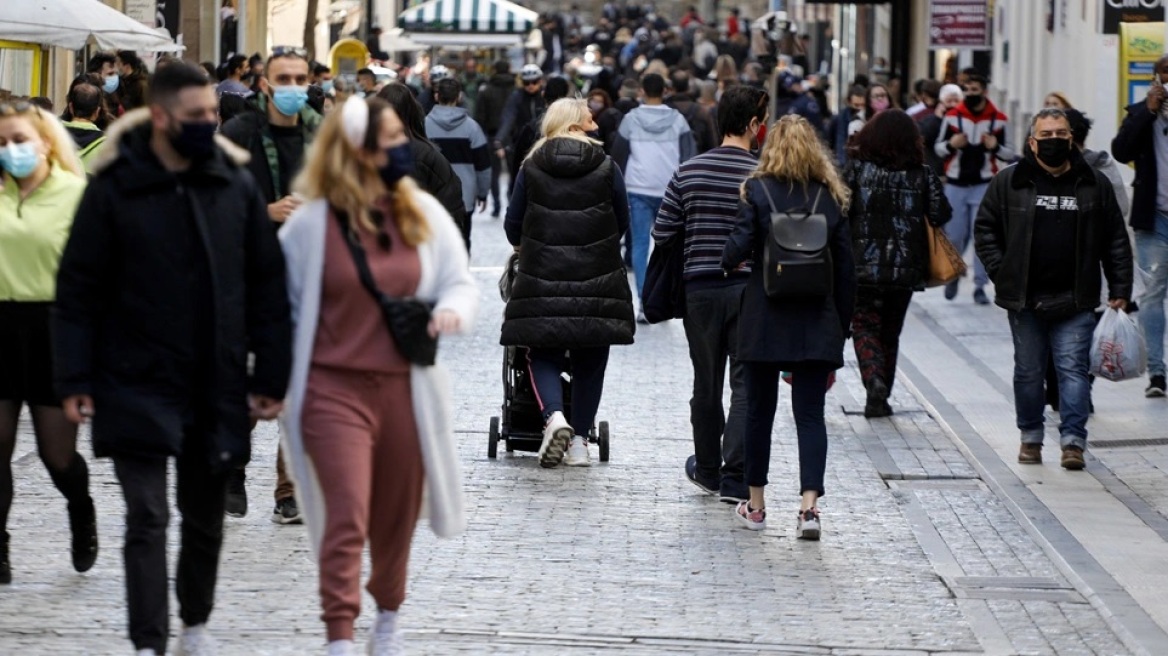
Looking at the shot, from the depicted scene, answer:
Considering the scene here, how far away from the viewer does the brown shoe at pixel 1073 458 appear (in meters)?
10.9

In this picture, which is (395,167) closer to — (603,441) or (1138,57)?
(603,441)

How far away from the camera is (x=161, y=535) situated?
6.23 meters

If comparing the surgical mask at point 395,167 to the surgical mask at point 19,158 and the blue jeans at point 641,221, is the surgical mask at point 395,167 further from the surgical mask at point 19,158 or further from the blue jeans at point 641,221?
the blue jeans at point 641,221

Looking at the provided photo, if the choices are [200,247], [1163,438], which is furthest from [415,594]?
[1163,438]

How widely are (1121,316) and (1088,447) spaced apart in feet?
3.30

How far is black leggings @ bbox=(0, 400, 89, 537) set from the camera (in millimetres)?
7625

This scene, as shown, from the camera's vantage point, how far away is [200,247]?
20.0 feet

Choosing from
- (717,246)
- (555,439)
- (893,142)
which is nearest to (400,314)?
(717,246)

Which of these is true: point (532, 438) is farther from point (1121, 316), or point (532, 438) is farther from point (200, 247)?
point (200, 247)

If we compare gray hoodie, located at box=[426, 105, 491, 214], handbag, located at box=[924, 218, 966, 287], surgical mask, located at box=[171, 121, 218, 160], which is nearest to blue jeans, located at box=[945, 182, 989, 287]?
gray hoodie, located at box=[426, 105, 491, 214]

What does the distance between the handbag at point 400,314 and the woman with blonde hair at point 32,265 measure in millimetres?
1793

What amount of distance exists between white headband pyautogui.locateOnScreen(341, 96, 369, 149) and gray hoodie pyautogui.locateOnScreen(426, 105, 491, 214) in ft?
36.3

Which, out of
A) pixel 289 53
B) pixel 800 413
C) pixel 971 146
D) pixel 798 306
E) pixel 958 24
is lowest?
pixel 800 413

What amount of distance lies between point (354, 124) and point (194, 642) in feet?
5.06
